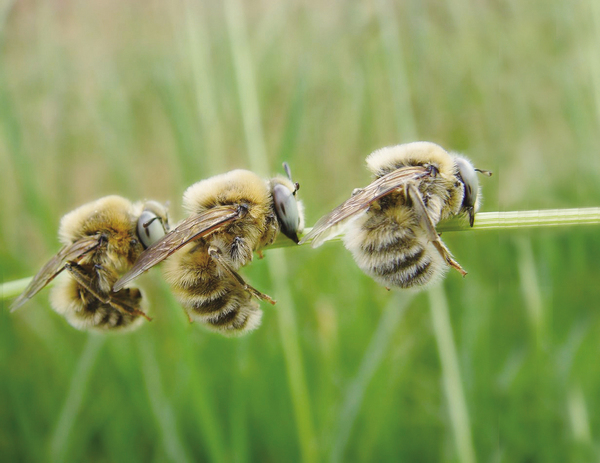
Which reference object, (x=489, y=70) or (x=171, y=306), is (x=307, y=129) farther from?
(x=171, y=306)

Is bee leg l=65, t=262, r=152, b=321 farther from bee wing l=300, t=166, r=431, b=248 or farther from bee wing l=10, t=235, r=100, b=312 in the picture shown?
bee wing l=300, t=166, r=431, b=248

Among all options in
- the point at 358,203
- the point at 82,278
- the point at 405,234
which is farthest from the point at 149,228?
the point at 405,234

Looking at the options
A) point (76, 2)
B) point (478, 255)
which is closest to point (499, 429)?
point (478, 255)

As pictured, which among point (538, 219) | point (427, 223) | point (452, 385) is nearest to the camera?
point (538, 219)

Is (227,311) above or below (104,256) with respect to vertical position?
below

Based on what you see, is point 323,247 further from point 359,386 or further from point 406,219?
point 406,219

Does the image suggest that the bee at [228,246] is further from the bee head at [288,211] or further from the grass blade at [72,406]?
the grass blade at [72,406]
